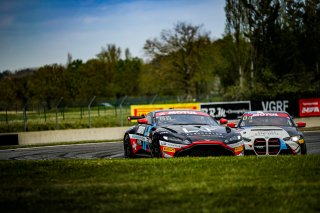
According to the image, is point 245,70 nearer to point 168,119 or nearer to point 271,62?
point 271,62

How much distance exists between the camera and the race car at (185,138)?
1168 cm

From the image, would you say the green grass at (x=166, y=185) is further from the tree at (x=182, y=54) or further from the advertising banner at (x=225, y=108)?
the tree at (x=182, y=54)

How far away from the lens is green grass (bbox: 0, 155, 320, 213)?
6.26 m

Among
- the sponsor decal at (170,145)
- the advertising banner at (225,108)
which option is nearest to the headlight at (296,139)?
the sponsor decal at (170,145)

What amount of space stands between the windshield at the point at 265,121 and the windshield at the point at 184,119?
188 cm

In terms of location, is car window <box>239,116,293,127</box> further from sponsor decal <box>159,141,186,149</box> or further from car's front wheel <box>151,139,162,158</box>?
sponsor decal <box>159,141,186,149</box>

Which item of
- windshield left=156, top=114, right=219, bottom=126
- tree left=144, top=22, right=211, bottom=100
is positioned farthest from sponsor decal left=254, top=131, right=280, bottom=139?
tree left=144, top=22, right=211, bottom=100

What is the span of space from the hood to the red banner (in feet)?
78.2

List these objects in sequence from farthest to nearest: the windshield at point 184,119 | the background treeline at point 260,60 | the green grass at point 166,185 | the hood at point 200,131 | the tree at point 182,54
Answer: the tree at point 182,54 < the background treeline at point 260,60 < the windshield at point 184,119 < the hood at point 200,131 < the green grass at point 166,185

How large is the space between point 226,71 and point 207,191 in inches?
1878

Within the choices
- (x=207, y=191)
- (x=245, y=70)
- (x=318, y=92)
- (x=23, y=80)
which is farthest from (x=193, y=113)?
(x=23, y=80)

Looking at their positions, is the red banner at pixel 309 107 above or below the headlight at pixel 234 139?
above

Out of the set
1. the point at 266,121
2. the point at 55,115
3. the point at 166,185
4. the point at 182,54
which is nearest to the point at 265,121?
the point at 266,121

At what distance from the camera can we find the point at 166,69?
69.4 meters
